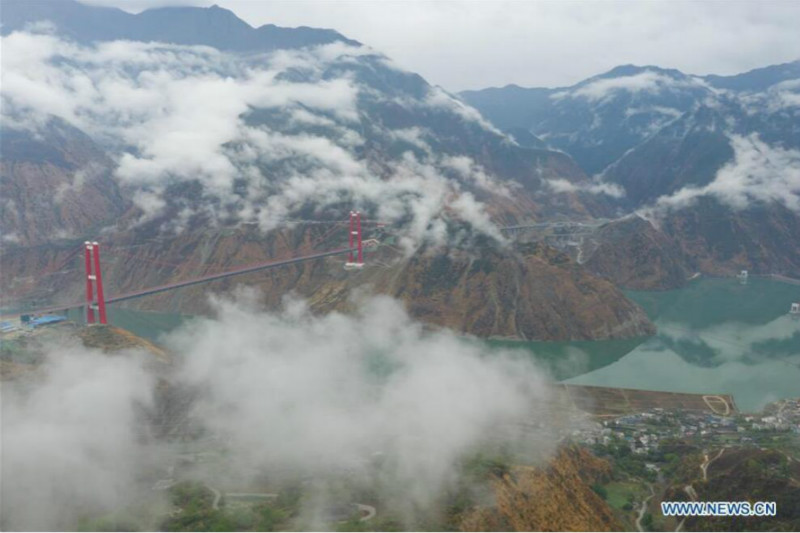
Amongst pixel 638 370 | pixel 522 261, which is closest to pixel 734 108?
pixel 522 261

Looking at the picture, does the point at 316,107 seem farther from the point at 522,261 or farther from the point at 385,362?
the point at 385,362

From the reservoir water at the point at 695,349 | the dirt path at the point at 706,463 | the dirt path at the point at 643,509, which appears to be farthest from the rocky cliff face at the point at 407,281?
the dirt path at the point at 643,509

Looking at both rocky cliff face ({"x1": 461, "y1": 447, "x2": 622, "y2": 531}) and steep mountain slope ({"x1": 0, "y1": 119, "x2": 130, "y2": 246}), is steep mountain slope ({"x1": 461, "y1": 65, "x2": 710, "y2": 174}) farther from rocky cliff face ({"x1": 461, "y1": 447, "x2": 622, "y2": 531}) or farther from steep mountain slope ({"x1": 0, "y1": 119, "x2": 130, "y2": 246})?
rocky cliff face ({"x1": 461, "y1": 447, "x2": 622, "y2": 531})

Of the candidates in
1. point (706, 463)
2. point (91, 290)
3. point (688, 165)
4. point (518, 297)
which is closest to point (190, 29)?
point (688, 165)

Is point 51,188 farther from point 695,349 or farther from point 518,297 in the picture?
point 695,349

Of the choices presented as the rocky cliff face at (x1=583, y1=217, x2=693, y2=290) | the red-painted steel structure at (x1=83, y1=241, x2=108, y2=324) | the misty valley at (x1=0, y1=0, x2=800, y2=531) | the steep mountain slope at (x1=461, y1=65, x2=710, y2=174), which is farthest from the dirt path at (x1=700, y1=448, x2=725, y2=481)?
the steep mountain slope at (x1=461, y1=65, x2=710, y2=174)

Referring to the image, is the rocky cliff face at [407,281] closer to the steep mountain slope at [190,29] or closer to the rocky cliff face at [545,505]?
the rocky cliff face at [545,505]
